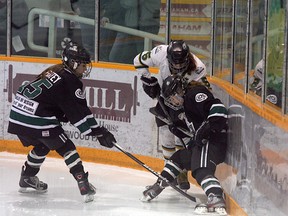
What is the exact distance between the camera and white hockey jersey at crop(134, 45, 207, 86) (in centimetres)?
617

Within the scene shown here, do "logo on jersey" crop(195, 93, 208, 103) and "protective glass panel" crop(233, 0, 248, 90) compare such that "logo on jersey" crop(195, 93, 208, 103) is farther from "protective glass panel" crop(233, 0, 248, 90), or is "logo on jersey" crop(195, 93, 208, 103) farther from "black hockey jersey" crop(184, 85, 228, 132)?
"protective glass panel" crop(233, 0, 248, 90)

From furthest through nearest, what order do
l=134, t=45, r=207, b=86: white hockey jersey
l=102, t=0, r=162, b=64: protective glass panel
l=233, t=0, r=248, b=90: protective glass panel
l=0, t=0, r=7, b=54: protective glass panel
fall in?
1. l=0, t=0, r=7, b=54: protective glass panel
2. l=102, t=0, r=162, b=64: protective glass panel
3. l=134, t=45, r=207, b=86: white hockey jersey
4. l=233, t=0, r=248, b=90: protective glass panel

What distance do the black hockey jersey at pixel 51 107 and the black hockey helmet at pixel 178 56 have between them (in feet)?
1.95

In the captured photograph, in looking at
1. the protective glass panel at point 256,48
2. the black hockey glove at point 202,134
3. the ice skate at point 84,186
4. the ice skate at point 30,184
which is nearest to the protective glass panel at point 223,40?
the black hockey glove at point 202,134

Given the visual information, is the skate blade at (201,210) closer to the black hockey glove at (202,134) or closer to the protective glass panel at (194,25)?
the black hockey glove at (202,134)

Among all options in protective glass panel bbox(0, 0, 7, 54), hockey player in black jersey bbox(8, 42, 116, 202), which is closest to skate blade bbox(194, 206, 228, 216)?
hockey player in black jersey bbox(8, 42, 116, 202)

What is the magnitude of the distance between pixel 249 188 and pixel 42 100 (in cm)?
153

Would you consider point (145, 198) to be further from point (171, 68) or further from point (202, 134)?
point (171, 68)

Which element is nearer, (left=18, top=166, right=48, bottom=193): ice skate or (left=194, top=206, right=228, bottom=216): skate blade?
(left=194, top=206, right=228, bottom=216): skate blade

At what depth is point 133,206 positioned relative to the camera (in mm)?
5980

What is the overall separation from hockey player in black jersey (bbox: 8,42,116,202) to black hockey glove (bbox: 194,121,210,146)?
1.88 ft

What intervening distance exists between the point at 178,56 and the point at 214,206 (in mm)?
1001

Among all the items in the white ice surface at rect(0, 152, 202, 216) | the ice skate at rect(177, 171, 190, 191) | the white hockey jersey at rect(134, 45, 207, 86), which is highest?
the white hockey jersey at rect(134, 45, 207, 86)

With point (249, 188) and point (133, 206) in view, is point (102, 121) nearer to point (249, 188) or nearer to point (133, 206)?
point (133, 206)
